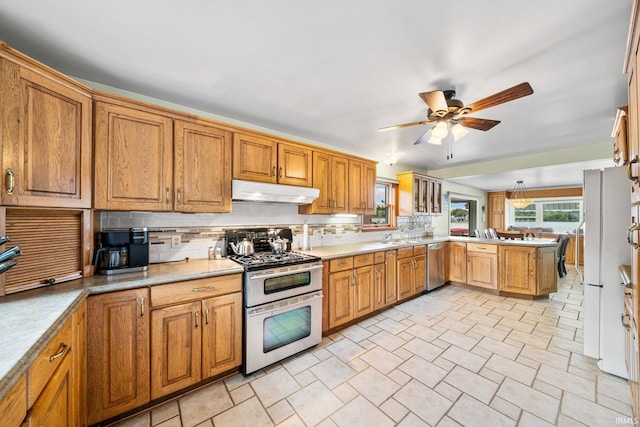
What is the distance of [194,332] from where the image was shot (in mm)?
1812

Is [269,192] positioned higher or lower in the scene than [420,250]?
higher

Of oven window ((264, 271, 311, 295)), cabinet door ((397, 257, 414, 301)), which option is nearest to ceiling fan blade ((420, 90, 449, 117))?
oven window ((264, 271, 311, 295))

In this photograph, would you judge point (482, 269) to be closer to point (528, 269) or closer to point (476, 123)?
point (528, 269)

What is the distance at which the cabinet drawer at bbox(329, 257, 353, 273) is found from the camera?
266 cm

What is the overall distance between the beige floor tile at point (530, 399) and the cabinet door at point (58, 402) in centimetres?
259

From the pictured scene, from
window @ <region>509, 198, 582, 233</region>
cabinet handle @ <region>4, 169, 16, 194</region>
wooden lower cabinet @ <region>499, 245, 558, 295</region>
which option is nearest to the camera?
cabinet handle @ <region>4, 169, 16, 194</region>

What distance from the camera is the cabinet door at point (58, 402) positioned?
0.87 m

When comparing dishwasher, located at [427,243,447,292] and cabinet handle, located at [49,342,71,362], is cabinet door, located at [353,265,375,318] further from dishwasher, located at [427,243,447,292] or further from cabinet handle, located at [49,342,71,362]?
cabinet handle, located at [49,342,71,362]

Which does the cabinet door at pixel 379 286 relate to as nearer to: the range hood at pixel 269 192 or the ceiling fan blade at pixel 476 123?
the range hood at pixel 269 192

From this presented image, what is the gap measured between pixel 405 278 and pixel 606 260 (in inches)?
78.9

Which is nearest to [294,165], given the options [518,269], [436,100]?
[436,100]

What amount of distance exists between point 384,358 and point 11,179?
9.36 feet

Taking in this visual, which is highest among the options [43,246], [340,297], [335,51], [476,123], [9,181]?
[335,51]

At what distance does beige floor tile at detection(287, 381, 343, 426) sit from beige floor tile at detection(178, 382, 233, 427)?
1.57 ft
